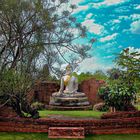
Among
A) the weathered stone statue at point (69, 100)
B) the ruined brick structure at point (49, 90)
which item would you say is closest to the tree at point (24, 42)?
the weathered stone statue at point (69, 100)

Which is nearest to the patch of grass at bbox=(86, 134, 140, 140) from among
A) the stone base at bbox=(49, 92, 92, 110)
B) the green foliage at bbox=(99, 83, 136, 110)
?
the green foliage at bbox=(99, 83, 136, 110)

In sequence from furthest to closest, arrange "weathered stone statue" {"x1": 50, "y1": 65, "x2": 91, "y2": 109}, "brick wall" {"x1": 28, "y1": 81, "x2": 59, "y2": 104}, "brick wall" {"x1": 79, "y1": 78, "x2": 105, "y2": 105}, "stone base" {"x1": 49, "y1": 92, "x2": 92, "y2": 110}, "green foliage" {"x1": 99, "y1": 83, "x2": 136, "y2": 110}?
"brick wall" {"x1": 28, "y1": 81, "x2": 59, "y2": 104}, "brick wall" {"x1": 79, "y1": 78, "x2": 105, "y2": 105}, "weathered stone statue" {"x1": 50, "y1": 65, "x2": 91, "y2": 109}, "stone base" {"x1": 49, "y1": 92, "x2": 92, "y2": 110}, "green foliage" {"x1": 99, "y1": 83, "x2": 136, "y2": 110}

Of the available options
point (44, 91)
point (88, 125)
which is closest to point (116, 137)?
point (88, 125)

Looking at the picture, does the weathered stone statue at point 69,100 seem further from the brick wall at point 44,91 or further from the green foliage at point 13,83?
the green foliage at point 13,83

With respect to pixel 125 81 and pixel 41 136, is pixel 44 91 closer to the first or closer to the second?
pixel 125 81

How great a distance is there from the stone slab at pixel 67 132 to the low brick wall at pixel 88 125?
368 millimetres

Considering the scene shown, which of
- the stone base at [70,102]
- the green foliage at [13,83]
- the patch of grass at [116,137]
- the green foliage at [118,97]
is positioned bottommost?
the patch of grass at [116,137]

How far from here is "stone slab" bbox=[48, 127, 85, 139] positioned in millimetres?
7199

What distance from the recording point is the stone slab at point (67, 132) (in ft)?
23.6

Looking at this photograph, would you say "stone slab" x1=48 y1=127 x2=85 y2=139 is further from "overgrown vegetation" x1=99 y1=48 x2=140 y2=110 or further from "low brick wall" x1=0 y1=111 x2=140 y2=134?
"overgrown vegetation" x1=99 y1=48 x2=140 y2=110

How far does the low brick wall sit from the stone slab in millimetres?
368

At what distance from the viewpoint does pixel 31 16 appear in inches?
326

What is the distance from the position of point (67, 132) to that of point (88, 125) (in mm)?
762

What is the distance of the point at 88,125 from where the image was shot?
302 inches
